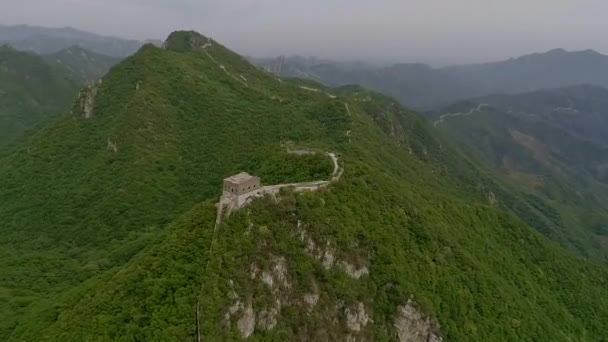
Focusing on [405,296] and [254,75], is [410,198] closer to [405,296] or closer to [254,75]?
[405,296]

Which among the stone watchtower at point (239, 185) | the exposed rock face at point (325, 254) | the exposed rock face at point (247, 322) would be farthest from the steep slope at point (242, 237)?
the stone watchtower at point (239, 185)

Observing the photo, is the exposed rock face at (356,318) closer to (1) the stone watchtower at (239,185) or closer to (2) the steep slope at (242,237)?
(2) the steep slope at (242,237)

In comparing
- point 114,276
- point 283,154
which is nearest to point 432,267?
point 283,154

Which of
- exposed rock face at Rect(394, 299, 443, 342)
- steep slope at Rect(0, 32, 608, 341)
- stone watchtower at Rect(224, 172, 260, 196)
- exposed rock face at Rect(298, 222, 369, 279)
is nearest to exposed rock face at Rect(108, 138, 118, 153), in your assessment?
steep slope at Rect(0, 32, 608, 341)

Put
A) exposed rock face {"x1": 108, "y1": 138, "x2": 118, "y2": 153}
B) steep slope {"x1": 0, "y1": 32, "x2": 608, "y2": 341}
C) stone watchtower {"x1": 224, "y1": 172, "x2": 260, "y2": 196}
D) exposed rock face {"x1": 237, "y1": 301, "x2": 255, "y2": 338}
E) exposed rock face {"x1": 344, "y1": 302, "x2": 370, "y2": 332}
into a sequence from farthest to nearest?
exposed rock face {"x1": 108, "y1": 138, "x2": 118, "y2": 153}
exposed rock face {"x1": 344, "y1": 302, "x2": 370, "y2": 332}
stone watchtower {"x1": 224, "y1": 172, "x2": 260, "y2": 196}
steep slope {"x1": 0, "y1": 32, "x2": 608, "y2": 341}
exposed rock face {"x1": 237, "y1": 301, "x2": 255, "y2": 338}

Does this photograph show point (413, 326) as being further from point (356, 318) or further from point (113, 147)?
point (113, 147)

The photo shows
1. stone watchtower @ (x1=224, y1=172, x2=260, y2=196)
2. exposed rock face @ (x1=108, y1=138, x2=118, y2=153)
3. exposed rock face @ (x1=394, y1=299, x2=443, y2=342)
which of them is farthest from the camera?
exposed rock face @ (x1=108, y1=138, x2=118, y2=153)

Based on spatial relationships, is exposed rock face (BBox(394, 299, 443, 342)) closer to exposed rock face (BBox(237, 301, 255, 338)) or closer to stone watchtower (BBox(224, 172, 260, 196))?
exposed rock face (BBox(237, 301, 255, 338))
